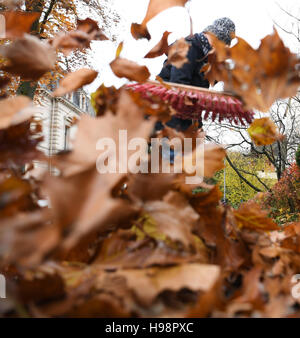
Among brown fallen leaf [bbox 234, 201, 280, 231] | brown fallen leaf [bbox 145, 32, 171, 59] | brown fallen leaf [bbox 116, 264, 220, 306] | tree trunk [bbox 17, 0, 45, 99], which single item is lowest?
brown fallen leaf [bbox 116, 264, 220, 306]

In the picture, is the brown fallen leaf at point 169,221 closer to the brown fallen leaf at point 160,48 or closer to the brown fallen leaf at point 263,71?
the brown fallen leaf at point 263,71

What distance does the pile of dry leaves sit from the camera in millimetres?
151

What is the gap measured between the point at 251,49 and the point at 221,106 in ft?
0.65

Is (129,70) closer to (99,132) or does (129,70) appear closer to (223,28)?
(99,132)

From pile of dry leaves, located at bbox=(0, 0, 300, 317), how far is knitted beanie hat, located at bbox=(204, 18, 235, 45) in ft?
4.44

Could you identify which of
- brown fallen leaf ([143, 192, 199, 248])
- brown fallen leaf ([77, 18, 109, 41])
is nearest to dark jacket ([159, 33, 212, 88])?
brown fallen leaf ([77, 18, 109, 41])

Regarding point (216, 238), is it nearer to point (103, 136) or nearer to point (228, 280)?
point (228, 280)

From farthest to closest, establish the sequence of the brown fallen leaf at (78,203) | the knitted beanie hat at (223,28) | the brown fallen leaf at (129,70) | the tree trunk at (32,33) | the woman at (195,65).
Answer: the tree trunk at (32,33) → the knitted beanie hat at (223,28) → the woman at (195,65) → the brown fallen leaf at (129,70) → the brown fallen leaf at (78,203)

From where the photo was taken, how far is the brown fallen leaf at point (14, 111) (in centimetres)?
25

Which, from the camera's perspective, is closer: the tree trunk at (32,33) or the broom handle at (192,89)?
the broom handle at (192,89)

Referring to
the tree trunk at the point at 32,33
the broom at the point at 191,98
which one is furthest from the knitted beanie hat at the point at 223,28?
the tree trunk at the point at 32,33

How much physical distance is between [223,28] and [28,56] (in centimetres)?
153

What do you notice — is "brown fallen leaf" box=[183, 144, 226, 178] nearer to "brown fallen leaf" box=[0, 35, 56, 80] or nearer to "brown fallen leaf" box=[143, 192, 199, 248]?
"brown fallen leaf" box=[143, 192, 199, 248]

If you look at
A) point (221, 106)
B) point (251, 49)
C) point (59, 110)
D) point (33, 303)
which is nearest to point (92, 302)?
point (33, 303)
